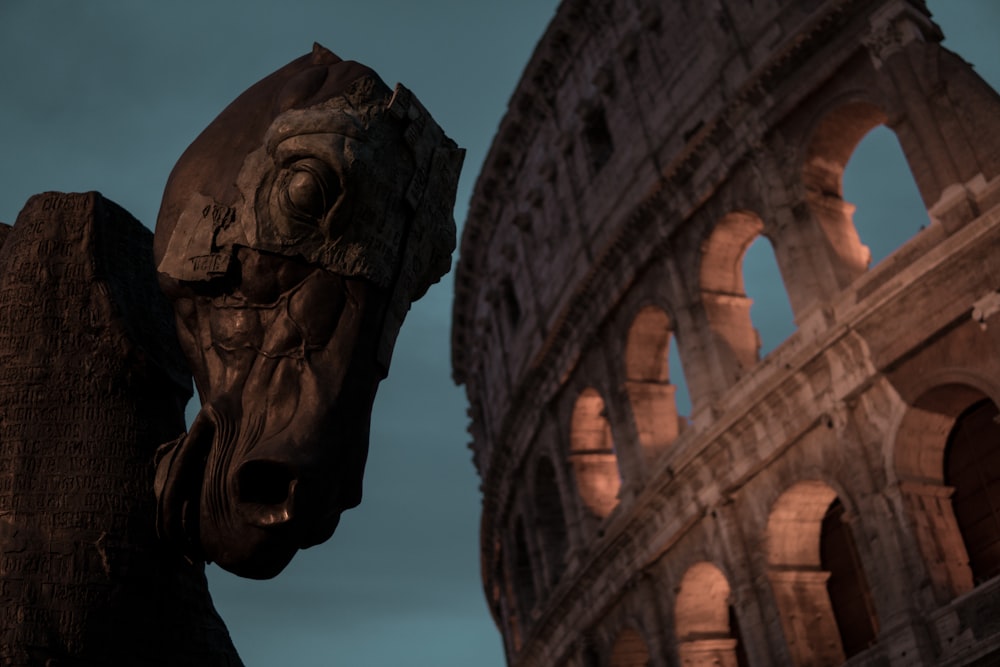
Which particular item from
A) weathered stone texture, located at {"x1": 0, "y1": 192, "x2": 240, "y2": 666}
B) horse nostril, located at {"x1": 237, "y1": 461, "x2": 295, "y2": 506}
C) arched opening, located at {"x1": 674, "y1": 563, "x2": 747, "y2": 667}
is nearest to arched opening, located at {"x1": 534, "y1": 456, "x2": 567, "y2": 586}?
arched opening, located at {"x1": 674, "y1": 563, "x2": 747, "y2": 667}

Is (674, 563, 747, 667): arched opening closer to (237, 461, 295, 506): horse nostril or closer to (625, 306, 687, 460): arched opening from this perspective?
(625, 306, 687, 460): arched opening

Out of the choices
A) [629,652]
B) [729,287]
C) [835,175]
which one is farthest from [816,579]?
[835,175]

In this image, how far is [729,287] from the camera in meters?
17.0

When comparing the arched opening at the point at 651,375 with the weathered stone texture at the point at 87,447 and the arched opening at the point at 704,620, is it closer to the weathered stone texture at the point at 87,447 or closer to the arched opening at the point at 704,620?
the arched opening at the point at 704,620

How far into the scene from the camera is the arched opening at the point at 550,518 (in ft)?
70.4

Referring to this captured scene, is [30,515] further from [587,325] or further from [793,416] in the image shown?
[587,325]

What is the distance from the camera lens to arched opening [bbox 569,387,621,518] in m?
19.8

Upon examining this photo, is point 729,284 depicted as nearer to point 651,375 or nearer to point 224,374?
point 651,375

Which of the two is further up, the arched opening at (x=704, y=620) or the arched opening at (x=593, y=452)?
the arched opening at (x=593, y=452)

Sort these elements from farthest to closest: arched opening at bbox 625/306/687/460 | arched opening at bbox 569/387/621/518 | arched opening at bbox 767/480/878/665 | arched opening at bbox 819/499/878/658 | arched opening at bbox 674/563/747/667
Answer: arched opening at bbox 569/387/621/518 < arched opening at bbox 625/306/687/460 < arched opening at bbox 674/563/747/667 < arched opening at bbox 819/499/878/658 < arched opening at bbox 767/480/878/665

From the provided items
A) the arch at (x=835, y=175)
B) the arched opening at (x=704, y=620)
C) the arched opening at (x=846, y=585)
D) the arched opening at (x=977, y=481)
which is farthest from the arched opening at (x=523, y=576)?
the arched opening at (x=977, y=481)

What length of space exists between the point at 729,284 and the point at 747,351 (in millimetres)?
1097

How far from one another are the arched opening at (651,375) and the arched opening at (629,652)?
3.29 m

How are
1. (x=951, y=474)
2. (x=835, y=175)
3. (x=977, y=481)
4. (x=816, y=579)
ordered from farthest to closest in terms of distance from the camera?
(x=835, y=175) → (x=816, y=579) → (x=951, y=474) → (x=977, y=481)
